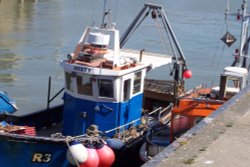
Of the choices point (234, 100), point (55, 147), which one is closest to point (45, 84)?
point (55, 147)

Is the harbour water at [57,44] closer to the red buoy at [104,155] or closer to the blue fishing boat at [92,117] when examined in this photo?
the blue fishing boat at [92,117]

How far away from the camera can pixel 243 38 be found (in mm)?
13648

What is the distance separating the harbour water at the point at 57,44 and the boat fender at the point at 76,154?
3951mm

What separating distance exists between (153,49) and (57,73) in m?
7.83

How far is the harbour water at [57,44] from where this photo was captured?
77.8ft

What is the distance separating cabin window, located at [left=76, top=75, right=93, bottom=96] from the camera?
34.6 ft

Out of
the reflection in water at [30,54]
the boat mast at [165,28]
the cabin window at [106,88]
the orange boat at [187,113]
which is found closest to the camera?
the orange boat at [187,113]

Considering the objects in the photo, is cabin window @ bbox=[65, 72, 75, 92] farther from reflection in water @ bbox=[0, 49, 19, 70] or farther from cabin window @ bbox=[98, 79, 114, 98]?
reflection in water @ bbox=[0, 49, 19, 70]

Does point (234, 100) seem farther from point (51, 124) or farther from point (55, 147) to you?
point (51, 124)

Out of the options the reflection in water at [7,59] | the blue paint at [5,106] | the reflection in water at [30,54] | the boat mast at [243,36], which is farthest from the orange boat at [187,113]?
the reflection in water at [7,59]

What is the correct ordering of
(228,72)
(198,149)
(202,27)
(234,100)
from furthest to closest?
1. (202,27)
2. (228,72)
3. (234,100)
4. (198,149)

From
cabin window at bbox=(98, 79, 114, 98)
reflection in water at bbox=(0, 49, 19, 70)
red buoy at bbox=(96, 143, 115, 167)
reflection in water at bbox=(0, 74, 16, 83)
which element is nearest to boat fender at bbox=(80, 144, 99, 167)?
red buoy at bbox=(96, 143, 115, 167)

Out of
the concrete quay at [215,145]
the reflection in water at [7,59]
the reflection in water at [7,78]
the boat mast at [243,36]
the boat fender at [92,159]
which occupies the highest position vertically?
the boat mast at [243,36]

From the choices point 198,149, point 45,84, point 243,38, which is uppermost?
Result: point 243,38
